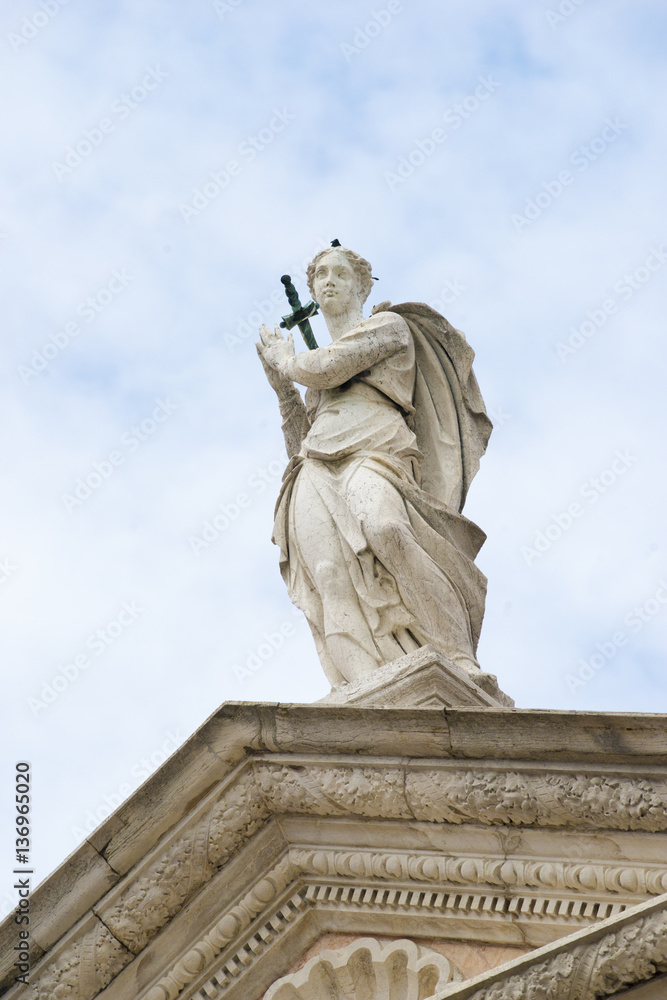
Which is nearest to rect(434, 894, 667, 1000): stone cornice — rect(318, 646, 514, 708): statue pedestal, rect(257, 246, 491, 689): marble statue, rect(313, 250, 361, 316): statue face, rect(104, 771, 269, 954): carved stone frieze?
rect(104, 771, 269, 954): carved stone frieze

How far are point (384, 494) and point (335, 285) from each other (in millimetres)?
1854

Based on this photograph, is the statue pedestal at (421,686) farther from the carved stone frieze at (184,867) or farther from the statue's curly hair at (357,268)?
the statue's curly hair at (357,268)

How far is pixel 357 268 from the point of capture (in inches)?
415

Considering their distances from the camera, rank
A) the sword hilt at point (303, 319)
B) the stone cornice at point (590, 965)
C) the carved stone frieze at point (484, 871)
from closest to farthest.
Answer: the stone cornice at point (590, 965), the carved stone frieze at point (484, 871), the sword hilt at point (303, 319)

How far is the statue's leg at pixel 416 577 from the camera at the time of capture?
8617 mm

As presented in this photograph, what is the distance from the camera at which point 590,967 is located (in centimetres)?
543

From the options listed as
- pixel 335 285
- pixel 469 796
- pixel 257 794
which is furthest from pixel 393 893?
pixel 335 285

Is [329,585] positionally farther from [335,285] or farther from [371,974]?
[371,974]

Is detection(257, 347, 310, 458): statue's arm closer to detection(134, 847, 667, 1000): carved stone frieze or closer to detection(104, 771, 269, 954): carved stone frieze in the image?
detection(104, 771, 269, 954): carved stone frieze

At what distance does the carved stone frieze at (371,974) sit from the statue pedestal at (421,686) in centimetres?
115

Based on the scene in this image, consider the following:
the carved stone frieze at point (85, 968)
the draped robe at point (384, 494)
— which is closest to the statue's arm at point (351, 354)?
the draped robe at point (384, 494)

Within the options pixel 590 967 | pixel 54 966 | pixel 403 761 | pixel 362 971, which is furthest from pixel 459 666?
pixel 590 967

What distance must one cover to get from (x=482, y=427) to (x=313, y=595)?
159cm

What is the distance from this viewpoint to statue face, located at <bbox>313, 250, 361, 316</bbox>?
10273 millimetres
